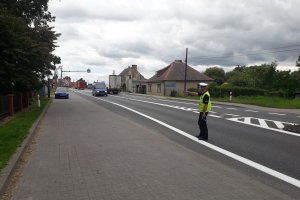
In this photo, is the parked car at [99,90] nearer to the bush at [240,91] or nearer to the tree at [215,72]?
the bush at [240,91]

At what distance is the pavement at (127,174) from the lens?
6.36 meters

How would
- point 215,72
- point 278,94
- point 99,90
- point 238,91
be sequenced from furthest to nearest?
point 215,72 < point 99,90 < point 238,91 < point 278,94

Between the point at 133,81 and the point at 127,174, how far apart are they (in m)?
99.3

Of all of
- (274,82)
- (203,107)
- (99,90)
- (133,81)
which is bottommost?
(99,90)

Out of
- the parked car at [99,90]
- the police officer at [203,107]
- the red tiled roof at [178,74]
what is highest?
the red tiled roof at [178,74]

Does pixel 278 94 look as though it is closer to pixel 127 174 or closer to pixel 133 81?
pixel 127 174

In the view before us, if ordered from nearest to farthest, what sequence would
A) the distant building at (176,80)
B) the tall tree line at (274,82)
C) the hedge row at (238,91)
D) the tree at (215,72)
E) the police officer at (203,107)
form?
the police officer at (203,107)
the tall tree line at (274,82)
the hedge row at (238,91)
the distant building at (176,80)
the tree at (215,72)

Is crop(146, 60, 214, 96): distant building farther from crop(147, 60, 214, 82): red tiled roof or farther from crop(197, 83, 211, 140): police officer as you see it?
crop(197, 83, 211, 140): police officer

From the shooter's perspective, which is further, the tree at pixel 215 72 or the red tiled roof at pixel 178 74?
the tree at pixel 215 72

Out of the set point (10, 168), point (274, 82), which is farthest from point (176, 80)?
point (10, 168)

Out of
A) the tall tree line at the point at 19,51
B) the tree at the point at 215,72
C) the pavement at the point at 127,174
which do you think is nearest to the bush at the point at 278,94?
the tall tree line at the point at 19,51

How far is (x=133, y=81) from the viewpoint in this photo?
350 feet

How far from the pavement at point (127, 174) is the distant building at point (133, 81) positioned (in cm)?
8031

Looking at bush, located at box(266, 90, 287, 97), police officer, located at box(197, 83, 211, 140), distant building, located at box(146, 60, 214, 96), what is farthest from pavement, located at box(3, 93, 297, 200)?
distant building, located at box(146, 60, 214, 96)
